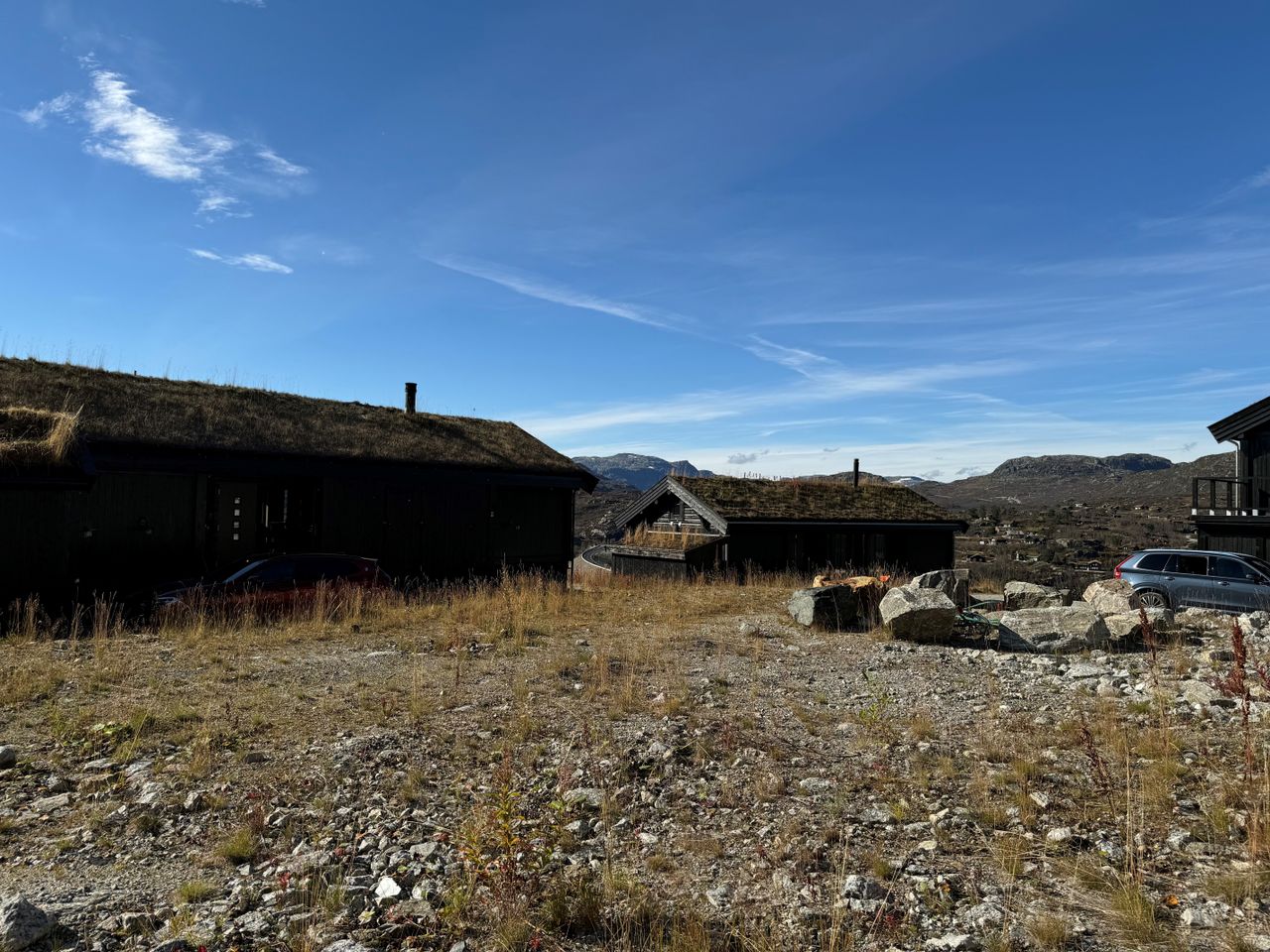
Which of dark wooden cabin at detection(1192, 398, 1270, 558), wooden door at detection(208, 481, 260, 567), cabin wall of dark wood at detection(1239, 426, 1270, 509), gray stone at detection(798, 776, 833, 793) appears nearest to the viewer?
gray stone at detection(798, 776, 833, 793)

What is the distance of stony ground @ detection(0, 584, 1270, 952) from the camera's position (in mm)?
4105

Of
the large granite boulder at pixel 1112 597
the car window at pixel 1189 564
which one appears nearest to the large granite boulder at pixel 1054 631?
the large granite boulder at pixel 1112 597

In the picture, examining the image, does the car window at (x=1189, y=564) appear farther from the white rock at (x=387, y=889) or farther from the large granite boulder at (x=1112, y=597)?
the white rock at (x=387, y=889)

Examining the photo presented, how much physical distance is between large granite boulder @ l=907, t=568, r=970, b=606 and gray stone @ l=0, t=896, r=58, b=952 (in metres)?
15.3

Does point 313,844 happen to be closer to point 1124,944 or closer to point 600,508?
point 1124,944

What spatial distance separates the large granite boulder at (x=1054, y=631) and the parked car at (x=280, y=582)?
12302mm

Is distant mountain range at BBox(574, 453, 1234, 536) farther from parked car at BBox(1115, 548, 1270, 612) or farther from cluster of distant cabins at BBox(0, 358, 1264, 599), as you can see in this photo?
parked car at BBox(1115, 548, 1270, 612)

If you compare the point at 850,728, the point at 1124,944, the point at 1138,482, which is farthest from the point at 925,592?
the point at 1138,482

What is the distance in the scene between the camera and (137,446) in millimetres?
15438

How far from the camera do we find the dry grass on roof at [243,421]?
51.4 ft

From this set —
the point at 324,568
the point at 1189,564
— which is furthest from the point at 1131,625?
the point at 324,568

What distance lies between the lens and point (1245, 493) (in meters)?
26.3

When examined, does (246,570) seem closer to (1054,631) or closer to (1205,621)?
(1054,631)

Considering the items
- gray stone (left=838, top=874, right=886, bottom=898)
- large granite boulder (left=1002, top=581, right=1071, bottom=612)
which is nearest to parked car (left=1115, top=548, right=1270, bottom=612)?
large granite boulder (left=1002, top=581, right=1071, bottom=612)
